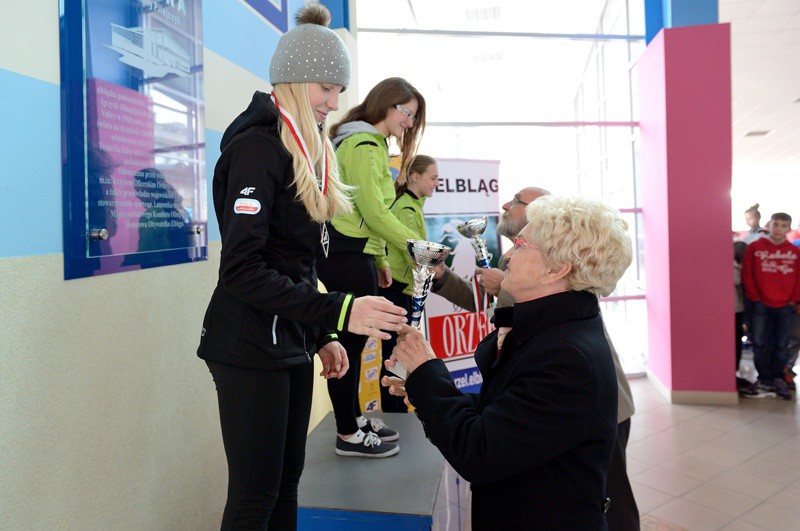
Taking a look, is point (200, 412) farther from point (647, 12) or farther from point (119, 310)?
point (647, 12)

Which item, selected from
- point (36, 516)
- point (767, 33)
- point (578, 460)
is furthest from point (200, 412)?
point (767, 33)

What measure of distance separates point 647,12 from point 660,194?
4.97 feet

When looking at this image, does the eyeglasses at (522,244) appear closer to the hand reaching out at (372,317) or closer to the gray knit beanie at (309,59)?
the hand reaching out at (372,317)

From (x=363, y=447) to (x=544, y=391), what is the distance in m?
1.36

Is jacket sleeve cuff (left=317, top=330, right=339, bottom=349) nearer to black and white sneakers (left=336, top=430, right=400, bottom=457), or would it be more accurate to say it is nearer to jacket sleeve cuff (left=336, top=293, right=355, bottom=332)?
jacket sleeve cuff (left=336, top=293, right=355, bottom=332)

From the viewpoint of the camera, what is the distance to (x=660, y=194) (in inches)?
194

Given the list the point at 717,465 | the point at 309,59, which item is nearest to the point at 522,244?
the point at 309,59

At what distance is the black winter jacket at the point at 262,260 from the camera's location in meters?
1.34

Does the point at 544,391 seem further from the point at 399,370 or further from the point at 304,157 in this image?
the point at 304,157

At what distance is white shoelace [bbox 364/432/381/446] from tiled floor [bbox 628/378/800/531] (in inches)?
55.0

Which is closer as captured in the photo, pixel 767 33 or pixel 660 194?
pixel 660 194

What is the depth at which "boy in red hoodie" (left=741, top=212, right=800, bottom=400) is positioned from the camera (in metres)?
5.04

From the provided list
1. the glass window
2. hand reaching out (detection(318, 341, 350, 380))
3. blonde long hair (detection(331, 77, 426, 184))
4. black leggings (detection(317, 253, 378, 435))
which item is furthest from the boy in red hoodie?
hand reaching out (detection(318, 341, 350, 380))

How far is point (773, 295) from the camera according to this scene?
199 inches
